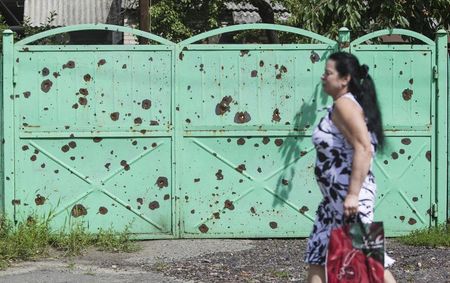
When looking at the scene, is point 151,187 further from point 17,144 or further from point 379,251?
point 379,251

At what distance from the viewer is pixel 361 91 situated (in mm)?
5191

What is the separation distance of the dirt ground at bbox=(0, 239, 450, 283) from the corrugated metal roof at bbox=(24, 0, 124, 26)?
959 cm

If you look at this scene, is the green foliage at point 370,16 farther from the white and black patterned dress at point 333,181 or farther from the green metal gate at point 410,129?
the white and black patterned dress at point 333,181

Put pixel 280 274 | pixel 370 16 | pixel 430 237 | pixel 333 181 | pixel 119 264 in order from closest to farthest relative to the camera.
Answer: pixel 333 181 → pixel 280 274 → pixel 119 264 → pixel 430 237 → pixel 370 16

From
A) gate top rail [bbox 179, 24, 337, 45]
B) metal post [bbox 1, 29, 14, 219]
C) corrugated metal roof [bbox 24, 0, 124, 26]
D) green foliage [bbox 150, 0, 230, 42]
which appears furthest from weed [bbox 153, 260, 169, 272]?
corrugated metal roof [bbox 24, 0, 124, 26]

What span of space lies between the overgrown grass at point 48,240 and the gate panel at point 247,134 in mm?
694

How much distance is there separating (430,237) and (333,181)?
3426 mm

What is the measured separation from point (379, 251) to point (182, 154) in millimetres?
3551

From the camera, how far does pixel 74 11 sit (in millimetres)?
17219

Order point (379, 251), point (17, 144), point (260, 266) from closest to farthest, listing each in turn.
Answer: point (379, 251) < point (260, 266) < point (17, 144)

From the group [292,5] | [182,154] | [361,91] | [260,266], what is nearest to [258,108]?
[182,154]

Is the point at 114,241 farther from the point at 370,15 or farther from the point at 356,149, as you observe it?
the point at 370,15

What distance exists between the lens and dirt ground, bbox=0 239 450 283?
710cm

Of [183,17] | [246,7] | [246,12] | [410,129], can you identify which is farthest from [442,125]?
[246,7]
